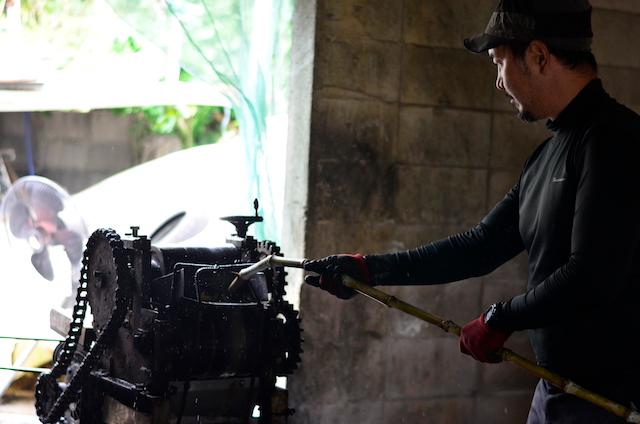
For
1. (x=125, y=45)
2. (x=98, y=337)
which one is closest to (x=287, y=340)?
(x=98, y=337)

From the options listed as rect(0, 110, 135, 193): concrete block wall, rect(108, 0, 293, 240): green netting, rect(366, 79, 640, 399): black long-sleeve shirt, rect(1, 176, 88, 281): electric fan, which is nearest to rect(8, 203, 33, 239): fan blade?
rect(1, 176, 88, 281): electric fan

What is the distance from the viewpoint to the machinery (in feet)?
9.31

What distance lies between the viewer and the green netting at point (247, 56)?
13.4ft

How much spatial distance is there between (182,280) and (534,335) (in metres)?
1.21

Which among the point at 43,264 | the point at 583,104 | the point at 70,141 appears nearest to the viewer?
the point at 583,104

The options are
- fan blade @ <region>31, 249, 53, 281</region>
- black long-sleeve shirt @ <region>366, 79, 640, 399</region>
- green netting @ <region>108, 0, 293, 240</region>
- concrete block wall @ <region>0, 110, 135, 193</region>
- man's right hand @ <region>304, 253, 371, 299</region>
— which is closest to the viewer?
black long-sleeve shirt @ <region>366, 79, 640, 399</region>

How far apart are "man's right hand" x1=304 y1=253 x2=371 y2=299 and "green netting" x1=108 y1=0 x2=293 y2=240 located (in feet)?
5.20

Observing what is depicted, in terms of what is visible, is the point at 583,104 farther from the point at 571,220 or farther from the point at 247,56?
the point at 247,56

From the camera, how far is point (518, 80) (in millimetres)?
2350

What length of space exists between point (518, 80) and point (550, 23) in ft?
0.59

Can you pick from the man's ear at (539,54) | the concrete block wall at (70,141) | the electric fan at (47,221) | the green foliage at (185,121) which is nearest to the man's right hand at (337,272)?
the man's ear at (539,54)

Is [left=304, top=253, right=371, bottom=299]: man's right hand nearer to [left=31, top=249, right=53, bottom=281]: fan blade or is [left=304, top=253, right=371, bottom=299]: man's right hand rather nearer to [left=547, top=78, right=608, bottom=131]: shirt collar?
[left=547, top=78, right=608, bottom=131]: shirt collar

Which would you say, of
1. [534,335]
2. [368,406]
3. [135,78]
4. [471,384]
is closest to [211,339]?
[534,335]

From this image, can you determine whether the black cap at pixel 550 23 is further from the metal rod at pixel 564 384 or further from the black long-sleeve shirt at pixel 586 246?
the metal rod at pixel 564 384
